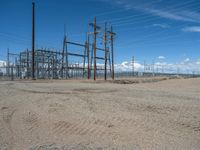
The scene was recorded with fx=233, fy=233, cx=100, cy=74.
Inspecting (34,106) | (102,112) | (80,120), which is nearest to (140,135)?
(80,120)

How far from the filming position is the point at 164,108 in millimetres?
9094

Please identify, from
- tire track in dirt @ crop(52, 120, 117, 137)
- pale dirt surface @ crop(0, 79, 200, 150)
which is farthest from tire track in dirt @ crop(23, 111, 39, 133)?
tire track in dirt @ crop(52, 120, 117, 137)

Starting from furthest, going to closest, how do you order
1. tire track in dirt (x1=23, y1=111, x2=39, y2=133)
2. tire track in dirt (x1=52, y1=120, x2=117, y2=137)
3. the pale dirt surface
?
tire track in dirt (x1=23, y1=111, x2=39, y2=133), tire track in dirt (x1=52, y1=120, x2=117, y2=137), the pale dirt surface

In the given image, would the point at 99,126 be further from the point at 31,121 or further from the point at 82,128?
the point at 31,121

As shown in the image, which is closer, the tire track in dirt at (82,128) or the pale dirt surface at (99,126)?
the pale dirt surface at (99,126)

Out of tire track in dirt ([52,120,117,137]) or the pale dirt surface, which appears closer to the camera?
the pale dirt surface

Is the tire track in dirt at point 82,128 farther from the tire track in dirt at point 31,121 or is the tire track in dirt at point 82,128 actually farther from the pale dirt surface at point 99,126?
the tire track in dirt at point 31,121

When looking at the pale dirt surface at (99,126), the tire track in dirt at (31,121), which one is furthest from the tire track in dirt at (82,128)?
the tire track in dirt at (31,121)

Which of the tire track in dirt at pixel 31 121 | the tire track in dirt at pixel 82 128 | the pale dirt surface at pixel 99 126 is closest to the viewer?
the pale dirt surface at pixel 99 126

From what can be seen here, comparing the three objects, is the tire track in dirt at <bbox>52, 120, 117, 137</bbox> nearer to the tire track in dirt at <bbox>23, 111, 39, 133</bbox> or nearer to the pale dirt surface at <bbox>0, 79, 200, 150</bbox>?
the pale dirt surface at <bbox>0, 79, 200, 150</bbox>

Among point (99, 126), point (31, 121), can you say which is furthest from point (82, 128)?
point (31, 121)

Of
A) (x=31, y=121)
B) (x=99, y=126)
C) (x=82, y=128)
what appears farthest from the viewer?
(x=31, y=121)

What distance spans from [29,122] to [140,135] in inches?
141

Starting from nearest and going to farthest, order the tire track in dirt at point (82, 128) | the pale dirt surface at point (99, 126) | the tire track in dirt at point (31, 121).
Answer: the pale dirt surface at point (99, 126)
the tire track in dirt at point (82, 128)
the tire track in dirt at point (31, 121)
